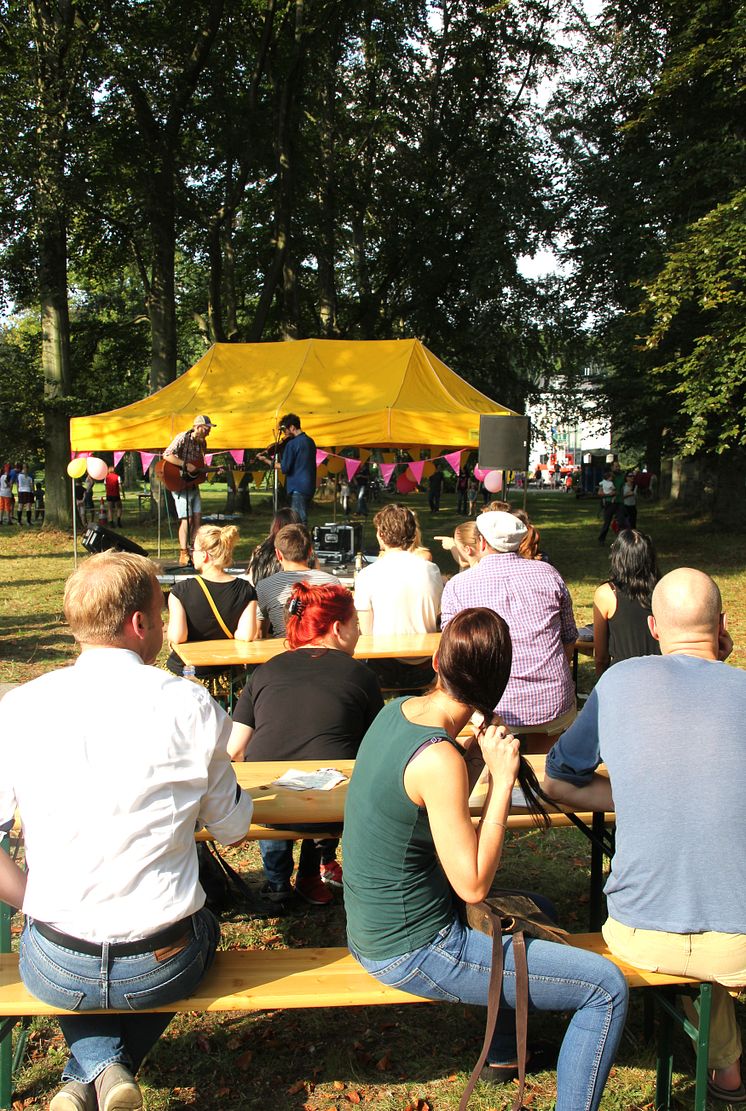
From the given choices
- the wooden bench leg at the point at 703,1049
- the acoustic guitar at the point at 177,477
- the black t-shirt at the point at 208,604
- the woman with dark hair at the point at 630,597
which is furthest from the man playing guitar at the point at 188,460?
the wooden bench leg at the point at 703,1049

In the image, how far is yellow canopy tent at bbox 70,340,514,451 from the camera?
38.5 feet

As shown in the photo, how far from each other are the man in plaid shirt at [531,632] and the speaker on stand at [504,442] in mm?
5825

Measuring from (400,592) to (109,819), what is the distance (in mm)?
3446

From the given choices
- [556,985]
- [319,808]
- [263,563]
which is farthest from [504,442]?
[556,985]

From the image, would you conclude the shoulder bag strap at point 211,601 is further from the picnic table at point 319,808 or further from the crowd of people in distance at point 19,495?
the crowd of people in distance at point 19,495

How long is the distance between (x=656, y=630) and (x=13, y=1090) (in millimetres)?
2259

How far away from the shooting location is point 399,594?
215 inches

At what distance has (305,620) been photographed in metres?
3.36

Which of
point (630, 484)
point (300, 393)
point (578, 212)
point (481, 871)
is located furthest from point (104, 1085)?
point (578, 212)

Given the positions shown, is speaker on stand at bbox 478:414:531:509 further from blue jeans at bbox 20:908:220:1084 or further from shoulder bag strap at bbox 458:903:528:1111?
blue jeans at bbox 20:908:220:1084

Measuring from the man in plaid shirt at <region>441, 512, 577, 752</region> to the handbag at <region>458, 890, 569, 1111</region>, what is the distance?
5.03ft

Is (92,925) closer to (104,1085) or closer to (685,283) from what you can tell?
(104,1085)

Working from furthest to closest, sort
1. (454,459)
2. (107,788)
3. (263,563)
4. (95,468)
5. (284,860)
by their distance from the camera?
(454,459) → (95,468) → (263,563) → (284,860) → (107,788)

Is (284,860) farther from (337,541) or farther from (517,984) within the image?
(337,541)
